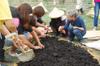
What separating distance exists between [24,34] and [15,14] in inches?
16.2

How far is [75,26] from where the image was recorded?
271 inches

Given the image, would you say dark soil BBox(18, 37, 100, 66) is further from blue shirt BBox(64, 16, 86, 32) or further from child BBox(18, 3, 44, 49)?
blue shirt BBox(64, 16, 86, 32)

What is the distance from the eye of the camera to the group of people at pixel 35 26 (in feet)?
14.6

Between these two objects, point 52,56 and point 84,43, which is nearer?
point 52,56

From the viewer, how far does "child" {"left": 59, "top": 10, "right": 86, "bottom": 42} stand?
6.67m

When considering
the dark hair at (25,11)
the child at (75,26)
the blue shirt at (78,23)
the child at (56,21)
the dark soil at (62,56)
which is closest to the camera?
the dark soil at (62,56)

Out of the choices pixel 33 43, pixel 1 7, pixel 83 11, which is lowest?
pixel 83 11

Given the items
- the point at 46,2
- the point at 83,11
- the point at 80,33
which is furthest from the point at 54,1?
the point at 80,33

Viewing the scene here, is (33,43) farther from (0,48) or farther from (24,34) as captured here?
(0,48)

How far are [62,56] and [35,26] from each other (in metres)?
1.53

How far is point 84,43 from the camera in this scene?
6.53 m

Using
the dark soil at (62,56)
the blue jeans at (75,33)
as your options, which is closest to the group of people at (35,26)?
the blue jeans at (75,33)

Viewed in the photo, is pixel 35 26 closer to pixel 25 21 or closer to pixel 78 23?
pixel 78 23

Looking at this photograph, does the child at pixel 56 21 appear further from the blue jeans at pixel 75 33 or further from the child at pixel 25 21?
the child at pixel 25 21
